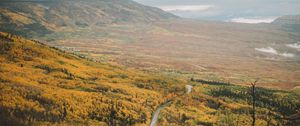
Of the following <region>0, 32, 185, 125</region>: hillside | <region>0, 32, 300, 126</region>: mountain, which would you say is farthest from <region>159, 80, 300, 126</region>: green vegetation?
<region>0, 32, 185, 125</region>: hillside

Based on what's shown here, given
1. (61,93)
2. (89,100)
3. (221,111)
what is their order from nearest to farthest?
1. (61,93)
2. (89,100)
3. (221,111)

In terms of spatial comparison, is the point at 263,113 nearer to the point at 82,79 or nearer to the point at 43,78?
the point at 82,79

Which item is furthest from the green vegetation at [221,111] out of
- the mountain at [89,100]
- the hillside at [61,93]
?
the hillside at [61,93]

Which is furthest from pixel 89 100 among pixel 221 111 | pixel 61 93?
pixel 221 111

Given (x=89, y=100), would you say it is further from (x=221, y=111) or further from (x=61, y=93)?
(x=221, y=111)

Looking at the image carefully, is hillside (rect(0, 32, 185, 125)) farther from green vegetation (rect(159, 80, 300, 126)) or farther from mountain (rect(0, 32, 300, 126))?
green vegetation (rect(159, 80, 300, 126))

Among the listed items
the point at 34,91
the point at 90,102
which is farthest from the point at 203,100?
the point at 34,91

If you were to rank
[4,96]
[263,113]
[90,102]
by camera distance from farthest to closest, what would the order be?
[263,113] → [90,102] → [4,96]

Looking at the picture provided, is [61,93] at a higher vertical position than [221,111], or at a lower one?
higher

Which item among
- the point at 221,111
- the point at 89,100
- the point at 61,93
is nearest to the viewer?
the point at 61,93
